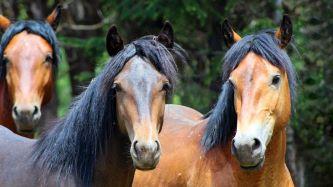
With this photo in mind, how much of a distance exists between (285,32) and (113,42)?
4.54 ft

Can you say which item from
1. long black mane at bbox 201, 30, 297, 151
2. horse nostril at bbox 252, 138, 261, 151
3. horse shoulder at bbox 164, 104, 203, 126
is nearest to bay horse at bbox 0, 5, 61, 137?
horse shoulder at bbox 164, 104, 203, 126

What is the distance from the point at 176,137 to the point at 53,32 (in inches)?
72.8

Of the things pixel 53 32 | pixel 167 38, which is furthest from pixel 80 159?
pixel 53 32

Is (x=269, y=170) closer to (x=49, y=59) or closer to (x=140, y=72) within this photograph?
(x=140, y=72)

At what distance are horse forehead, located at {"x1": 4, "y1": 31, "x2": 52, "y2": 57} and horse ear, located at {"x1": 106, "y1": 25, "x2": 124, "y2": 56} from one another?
242cm

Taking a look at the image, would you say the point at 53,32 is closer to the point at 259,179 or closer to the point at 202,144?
the point at 202,144

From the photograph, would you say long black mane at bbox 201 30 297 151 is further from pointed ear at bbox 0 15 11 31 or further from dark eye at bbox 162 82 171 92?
pointed ear at bbox 0 15 11 31

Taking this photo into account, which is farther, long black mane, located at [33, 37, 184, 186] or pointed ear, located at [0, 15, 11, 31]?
pointed ear, located at [0, 15, 11, 31]

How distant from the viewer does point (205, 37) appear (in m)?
12.6

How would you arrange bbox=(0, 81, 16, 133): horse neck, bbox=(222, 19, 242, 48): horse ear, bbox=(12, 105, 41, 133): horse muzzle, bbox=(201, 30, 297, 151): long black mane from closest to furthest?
bbox=(201, 30, 297, 151): long black mane → bbox=(222, 19, 242, 48): horse ear → bbox=(12, 105, 41, 133): horse muzzle → bbox=(0, 81, 16, 133): horse neck

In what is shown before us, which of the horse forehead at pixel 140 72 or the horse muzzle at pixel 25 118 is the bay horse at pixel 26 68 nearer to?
the horse muzzle at pixel 25 118

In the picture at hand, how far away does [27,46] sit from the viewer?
28.5 ft

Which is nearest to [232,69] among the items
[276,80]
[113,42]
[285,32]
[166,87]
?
[276,80]

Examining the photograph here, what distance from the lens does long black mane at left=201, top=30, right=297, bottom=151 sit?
22.1ft
